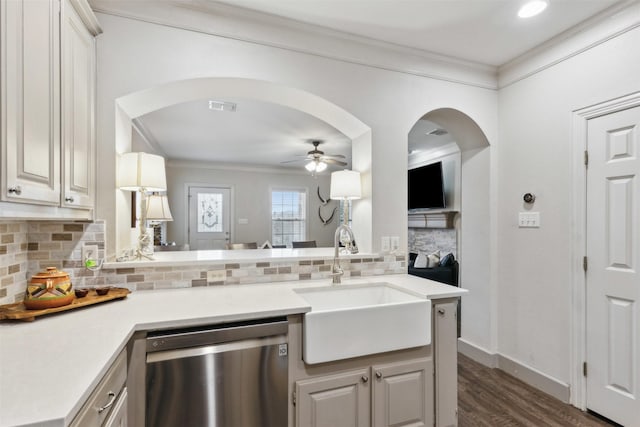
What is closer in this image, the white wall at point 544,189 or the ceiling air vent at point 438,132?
the white wall at point 544,189

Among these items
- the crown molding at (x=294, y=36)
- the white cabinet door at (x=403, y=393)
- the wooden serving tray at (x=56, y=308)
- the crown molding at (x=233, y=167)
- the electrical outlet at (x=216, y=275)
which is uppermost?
the crown molding at (x=294, y=36)

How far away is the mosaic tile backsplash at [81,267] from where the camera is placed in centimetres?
146

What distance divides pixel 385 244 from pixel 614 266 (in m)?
1.39

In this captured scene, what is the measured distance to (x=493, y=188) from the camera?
2.70m

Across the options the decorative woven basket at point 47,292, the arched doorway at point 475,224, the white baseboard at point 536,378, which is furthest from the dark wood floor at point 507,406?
the decorative woven basket at point 47,292

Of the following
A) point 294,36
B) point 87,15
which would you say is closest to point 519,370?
point 294,36

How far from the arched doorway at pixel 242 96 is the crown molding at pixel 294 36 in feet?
0.91

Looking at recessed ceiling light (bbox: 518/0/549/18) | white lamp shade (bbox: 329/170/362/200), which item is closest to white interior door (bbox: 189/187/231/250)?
white lamp shade (bbox: 329/170/362/200)

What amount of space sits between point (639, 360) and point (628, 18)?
200 centimetres

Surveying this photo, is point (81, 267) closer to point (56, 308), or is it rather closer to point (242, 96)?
point (56, 308)

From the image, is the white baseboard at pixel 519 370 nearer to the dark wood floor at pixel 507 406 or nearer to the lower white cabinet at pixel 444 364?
the dark wood floor at pixel 507 406

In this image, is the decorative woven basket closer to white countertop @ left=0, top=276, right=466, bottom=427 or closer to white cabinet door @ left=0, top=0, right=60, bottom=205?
white countertop @ left=0, top=276, right=466, bottom=427

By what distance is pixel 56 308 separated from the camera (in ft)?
4.37

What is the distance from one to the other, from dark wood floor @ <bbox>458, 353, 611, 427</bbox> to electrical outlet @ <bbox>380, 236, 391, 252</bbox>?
118 centimetres
